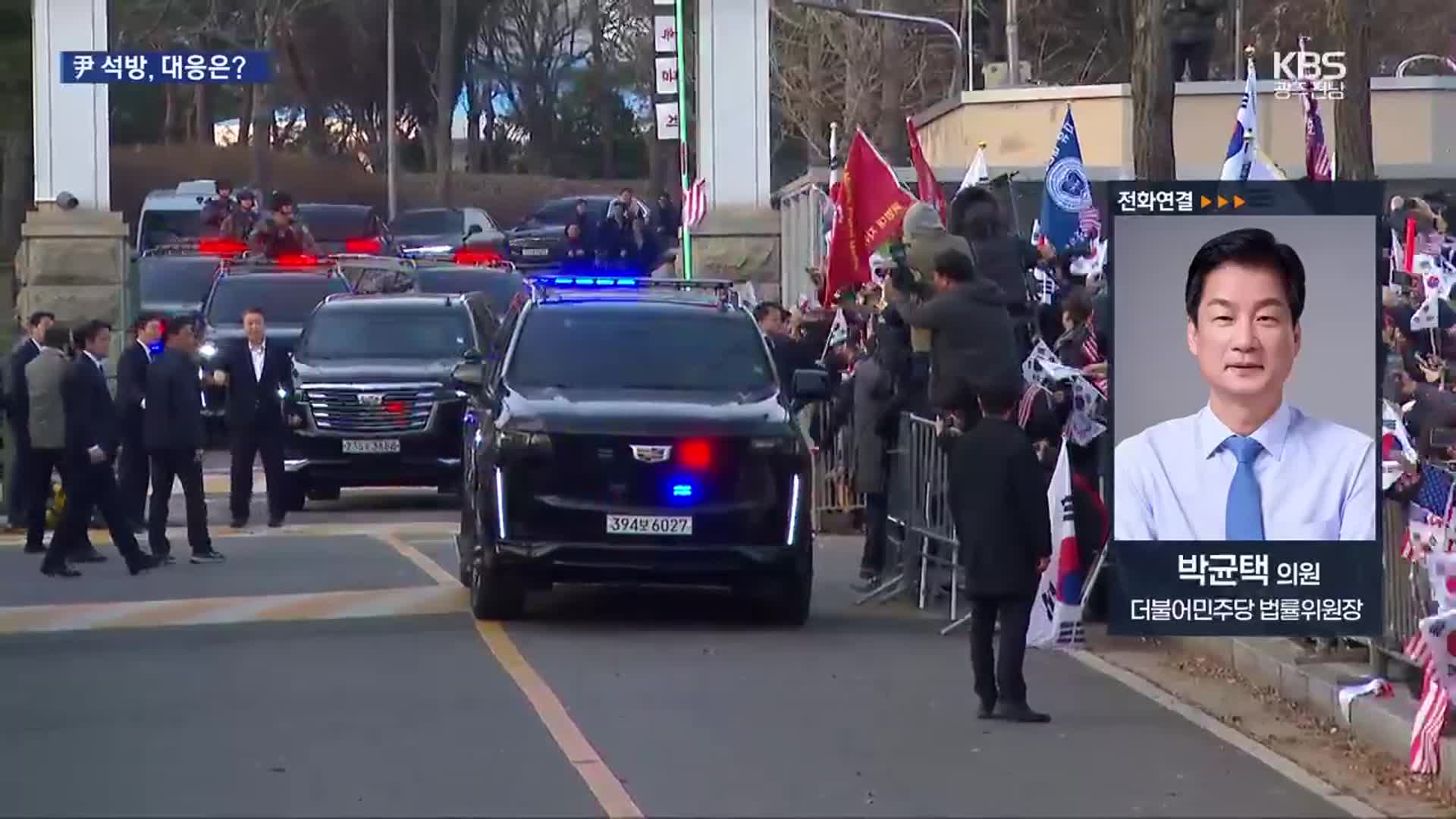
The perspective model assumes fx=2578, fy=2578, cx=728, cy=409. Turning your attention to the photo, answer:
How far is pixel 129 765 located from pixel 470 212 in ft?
153

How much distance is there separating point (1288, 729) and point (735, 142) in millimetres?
19202

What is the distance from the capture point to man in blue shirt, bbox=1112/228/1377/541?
30.0ft

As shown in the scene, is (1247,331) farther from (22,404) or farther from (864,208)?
(22,404)

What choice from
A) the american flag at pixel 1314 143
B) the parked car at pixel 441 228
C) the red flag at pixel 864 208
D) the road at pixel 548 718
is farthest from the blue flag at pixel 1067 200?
the parked car at pixel 441 228

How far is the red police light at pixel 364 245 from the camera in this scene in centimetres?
4205

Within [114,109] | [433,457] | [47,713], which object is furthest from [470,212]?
[47,713]

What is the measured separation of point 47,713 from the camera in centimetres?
1179

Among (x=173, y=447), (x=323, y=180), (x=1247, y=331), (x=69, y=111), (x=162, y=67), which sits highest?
(x=162, y=67)

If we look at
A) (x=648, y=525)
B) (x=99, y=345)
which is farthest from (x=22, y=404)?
(x=648, y=525)

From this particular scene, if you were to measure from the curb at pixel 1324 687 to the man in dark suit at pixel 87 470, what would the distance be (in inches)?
301

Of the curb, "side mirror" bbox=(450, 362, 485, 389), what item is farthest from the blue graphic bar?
the curb

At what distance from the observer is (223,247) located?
115ft

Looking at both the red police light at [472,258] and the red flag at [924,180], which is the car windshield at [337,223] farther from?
the red flag at [924,180]

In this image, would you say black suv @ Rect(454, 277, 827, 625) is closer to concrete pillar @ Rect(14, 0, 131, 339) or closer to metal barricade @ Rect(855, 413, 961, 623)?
metal barricade @ Rect(855, 413, 961, 623)
